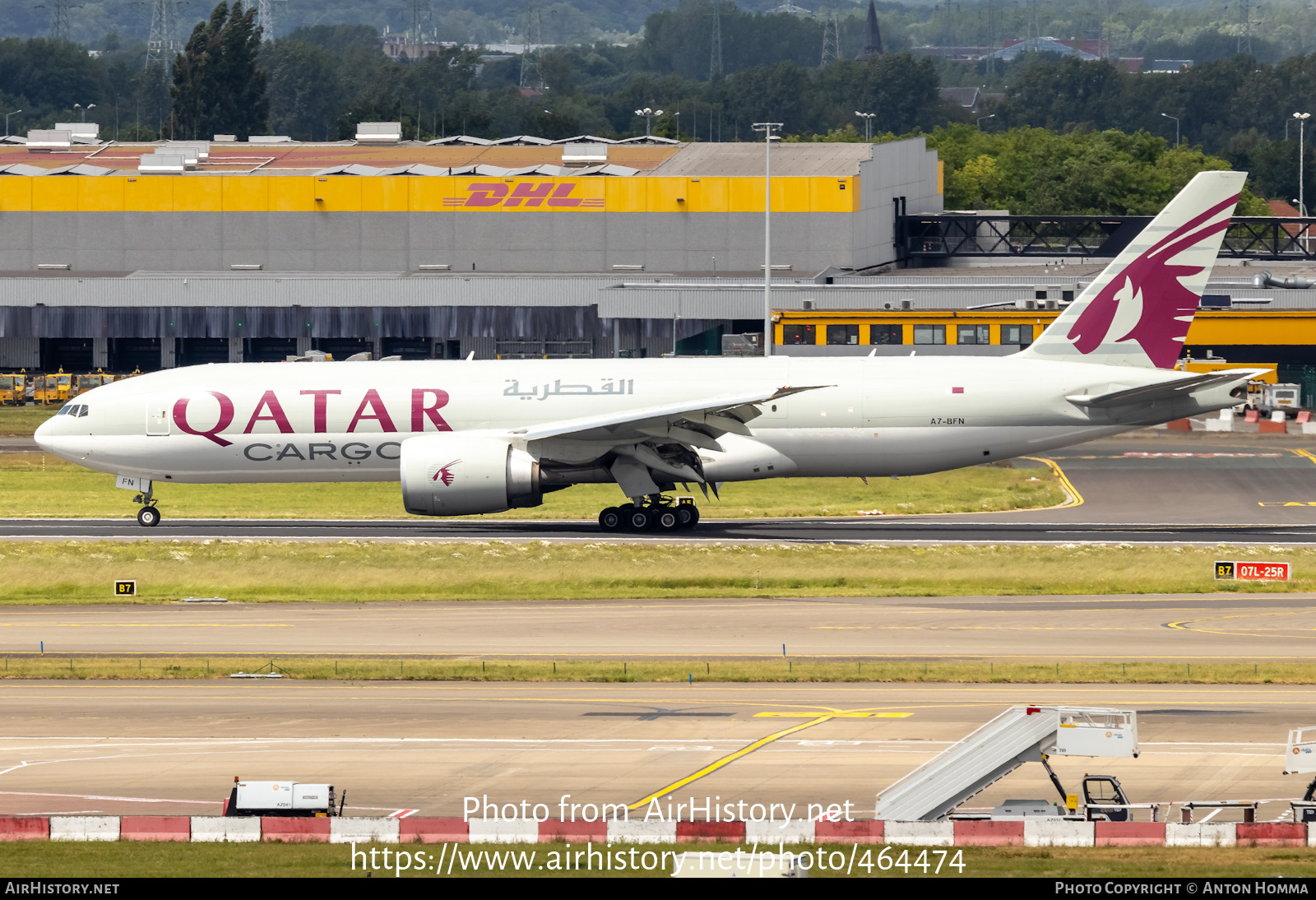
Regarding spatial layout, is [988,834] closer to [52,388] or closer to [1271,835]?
[1271,835]

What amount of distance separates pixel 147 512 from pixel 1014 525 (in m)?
27.6

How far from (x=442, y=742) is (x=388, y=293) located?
7562cm

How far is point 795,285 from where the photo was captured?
92.1m

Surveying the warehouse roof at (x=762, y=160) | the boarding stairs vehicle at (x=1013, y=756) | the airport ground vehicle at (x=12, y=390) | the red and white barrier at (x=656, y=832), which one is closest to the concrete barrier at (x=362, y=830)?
the red and white barrier at (x=656, y=832)

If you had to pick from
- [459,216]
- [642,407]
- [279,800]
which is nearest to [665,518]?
[642,407]

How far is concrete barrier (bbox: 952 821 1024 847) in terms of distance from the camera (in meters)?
22.4

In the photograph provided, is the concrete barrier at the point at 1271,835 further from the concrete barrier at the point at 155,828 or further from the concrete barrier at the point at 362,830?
the concrete barrier at the point at 155,828

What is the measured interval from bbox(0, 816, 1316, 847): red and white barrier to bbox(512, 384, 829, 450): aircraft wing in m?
26.8

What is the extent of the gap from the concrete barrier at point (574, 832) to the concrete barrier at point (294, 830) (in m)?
2.90

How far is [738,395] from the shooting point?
51.2 meters

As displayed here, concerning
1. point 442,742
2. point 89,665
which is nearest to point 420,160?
point 89,665

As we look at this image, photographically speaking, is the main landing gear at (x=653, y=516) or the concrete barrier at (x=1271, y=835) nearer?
the concrete barrier at (x=1271, y=835)

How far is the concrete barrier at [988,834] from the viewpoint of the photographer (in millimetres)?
22375
